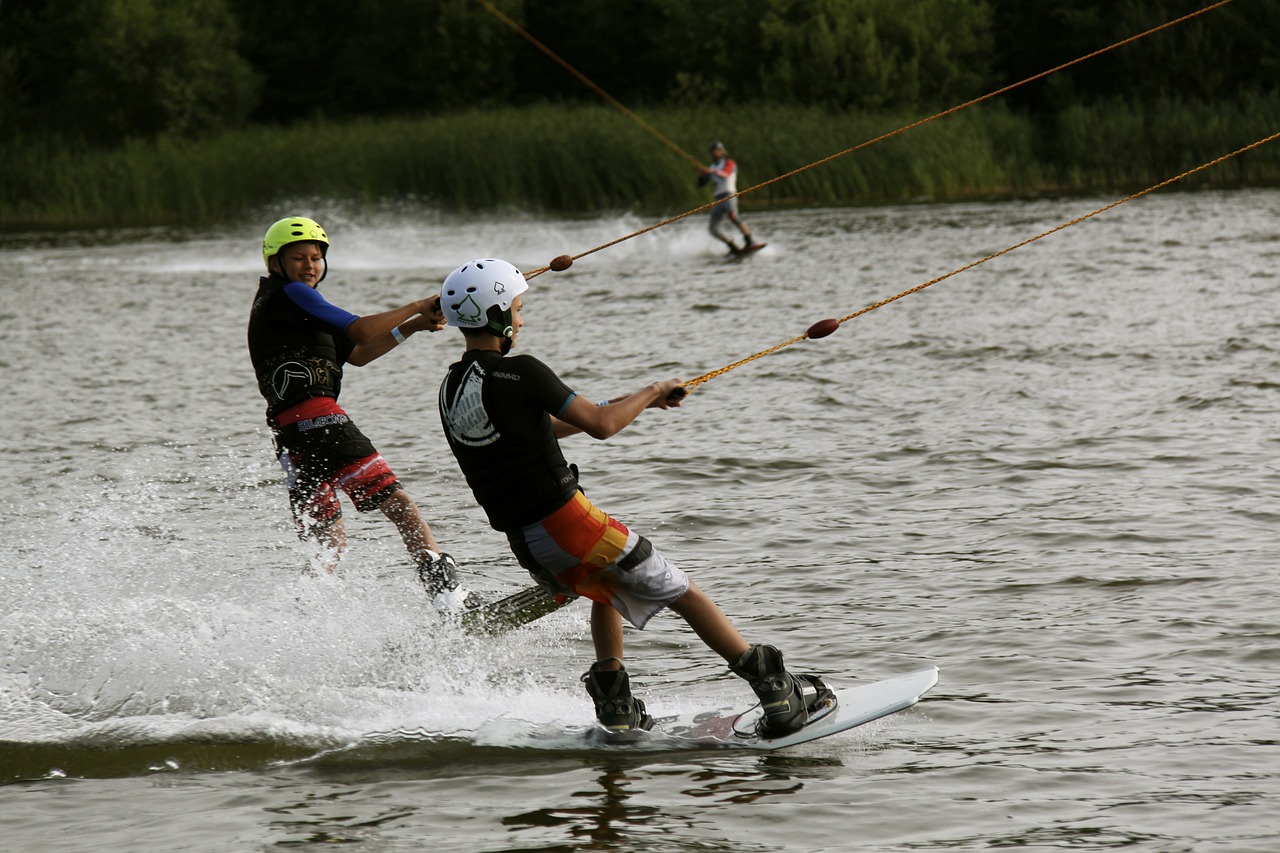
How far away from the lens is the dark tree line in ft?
153

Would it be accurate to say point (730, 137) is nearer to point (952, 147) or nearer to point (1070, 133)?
point (952, 147)

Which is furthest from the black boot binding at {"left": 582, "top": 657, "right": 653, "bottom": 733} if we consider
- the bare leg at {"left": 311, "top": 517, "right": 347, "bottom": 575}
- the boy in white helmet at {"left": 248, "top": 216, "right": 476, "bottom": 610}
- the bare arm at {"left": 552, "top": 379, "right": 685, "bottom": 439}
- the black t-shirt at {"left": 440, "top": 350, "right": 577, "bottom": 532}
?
the bare leg at {"left": 311, "top": 517, "right": 347, "bottom": 575}

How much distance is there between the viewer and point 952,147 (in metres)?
33.9

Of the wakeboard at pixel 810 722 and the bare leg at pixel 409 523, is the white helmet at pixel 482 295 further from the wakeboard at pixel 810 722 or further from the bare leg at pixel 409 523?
the bare leg at pixel 409 523

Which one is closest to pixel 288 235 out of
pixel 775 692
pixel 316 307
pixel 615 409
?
pixel 316 307

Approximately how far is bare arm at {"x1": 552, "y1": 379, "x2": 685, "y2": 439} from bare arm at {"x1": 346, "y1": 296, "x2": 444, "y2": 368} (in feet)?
4.21

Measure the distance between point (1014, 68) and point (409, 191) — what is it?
2887 cm

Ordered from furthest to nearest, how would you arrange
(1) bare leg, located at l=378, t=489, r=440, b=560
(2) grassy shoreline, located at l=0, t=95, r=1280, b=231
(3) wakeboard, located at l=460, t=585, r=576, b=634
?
(2) grassy shoreline, located at l=0, t=95, r=1280, b=231 < (1) bare leg, located at l=378, t=489, r=440, b=560 < (3) wakeboard, located at l=460, t=585, r=576, b=634

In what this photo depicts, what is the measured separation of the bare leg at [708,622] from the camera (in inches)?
216

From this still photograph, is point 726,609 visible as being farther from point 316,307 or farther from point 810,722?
point 316,307

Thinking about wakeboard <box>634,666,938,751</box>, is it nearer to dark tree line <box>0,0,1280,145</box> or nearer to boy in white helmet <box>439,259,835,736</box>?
boy in white helmet <box>439,259,835,736</box>

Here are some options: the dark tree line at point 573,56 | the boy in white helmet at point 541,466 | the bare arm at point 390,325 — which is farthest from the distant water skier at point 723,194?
the boy in white helmet at point 541,466

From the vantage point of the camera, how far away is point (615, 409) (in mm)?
5324

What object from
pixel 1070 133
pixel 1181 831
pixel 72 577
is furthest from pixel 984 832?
pixel 1070 133
